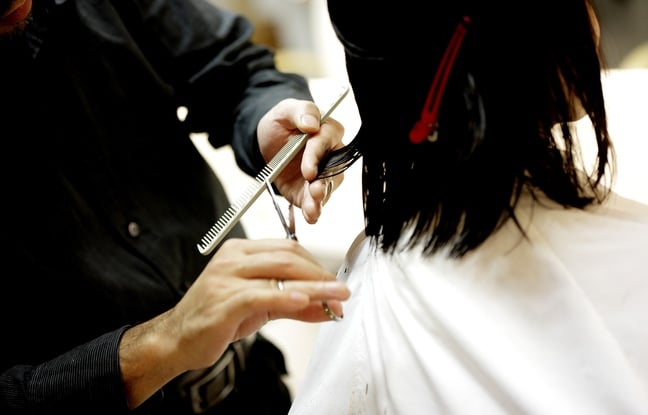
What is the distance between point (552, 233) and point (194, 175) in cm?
67

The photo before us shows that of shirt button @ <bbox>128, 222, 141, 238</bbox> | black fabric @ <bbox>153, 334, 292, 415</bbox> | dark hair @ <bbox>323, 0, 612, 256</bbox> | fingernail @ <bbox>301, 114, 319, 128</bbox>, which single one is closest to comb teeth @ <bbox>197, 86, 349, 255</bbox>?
fingernail @ <bbox>301, 114, 319, 128</bbox>

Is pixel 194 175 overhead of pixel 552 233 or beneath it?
beneath

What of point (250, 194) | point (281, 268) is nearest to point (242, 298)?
point (281, 268)

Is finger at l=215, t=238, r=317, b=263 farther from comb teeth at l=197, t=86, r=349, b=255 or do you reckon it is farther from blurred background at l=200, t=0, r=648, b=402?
blurred background at l=200, t=0, r=648, b=402

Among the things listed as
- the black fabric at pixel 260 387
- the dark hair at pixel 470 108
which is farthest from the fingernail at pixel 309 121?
the black fabric at pixel 260 387

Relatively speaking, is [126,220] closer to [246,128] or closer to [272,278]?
[246,128]

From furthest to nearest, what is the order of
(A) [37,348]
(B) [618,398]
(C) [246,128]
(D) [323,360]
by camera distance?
1. (C) [246,128]
2. (A) [37,348]
3. (D) [323,360]
4. (B) [618,398]

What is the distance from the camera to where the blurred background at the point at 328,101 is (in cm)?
86

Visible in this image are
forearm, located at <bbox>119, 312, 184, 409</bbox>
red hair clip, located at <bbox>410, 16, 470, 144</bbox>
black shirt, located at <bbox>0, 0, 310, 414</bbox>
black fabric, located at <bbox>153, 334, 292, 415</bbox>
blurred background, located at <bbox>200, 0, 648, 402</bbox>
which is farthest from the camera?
black fabric, located at <bbox>153, 334, 292, 415</bbox>

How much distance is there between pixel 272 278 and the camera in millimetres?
524

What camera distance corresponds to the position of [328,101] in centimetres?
91

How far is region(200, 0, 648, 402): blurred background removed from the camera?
86 cm

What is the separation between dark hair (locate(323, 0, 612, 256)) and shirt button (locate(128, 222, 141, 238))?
0.45 m

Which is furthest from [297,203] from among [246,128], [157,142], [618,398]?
[618,398]
